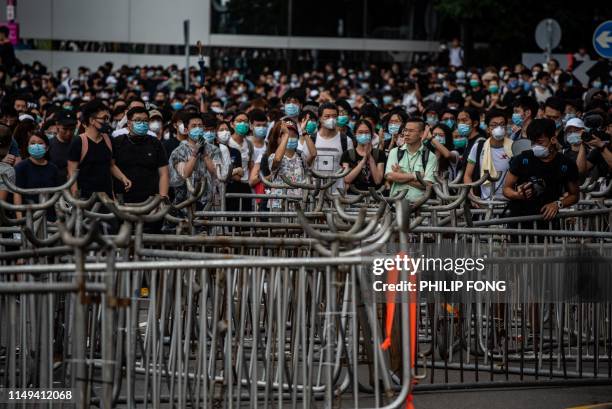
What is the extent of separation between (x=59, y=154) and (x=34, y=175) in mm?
2257

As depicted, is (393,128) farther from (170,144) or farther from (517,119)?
(170,144)

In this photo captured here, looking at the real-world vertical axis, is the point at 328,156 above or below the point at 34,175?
above

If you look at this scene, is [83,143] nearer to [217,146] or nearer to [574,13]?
[217,146]

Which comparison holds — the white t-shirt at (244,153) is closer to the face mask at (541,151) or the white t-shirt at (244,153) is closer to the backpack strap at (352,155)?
the backpack strap at (352,155)

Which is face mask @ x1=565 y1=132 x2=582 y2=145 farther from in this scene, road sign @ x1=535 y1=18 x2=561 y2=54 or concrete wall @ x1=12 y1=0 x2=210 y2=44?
concrete wall @ x1=12 y1=0 x2=210 y2=44

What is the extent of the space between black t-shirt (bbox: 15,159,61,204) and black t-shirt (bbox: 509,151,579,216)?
4179 millimetres

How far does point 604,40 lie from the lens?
19.3 meters

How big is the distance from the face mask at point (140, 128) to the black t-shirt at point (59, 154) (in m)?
1.44

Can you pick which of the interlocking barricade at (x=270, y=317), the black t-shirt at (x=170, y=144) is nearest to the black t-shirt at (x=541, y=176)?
the interlocking barricade at (x=270, y=317)

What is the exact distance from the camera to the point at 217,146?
14695 millimetres

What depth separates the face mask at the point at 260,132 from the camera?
16406 mm

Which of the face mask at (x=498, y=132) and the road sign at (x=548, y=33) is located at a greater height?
the road sign at (x=548, y=33)

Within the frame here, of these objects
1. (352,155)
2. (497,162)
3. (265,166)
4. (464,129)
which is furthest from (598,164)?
(265,166)

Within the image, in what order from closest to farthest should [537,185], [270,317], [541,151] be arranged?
[270,317] < [537,185] < [541,151]
